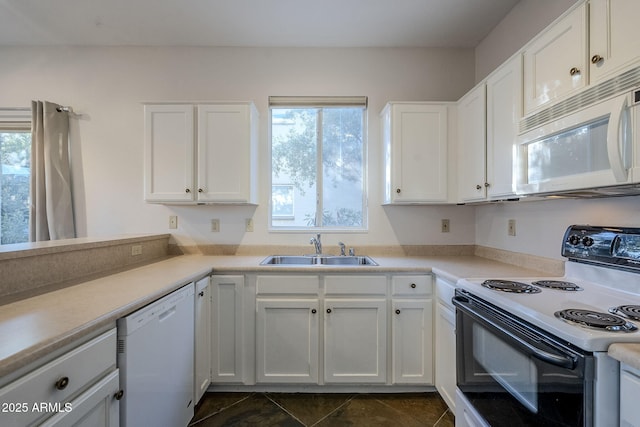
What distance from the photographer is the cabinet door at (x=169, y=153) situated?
2199 millimetres

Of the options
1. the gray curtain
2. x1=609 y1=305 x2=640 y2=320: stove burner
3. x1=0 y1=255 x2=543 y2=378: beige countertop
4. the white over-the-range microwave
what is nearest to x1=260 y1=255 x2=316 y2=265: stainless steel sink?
x1=0 y1=255 x2=543 y2=378: beige countertop

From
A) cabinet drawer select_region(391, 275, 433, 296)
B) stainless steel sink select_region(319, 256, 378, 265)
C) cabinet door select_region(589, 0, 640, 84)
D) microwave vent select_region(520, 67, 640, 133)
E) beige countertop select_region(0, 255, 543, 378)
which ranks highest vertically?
cabinet door select_region(589, 0, 640, 84)

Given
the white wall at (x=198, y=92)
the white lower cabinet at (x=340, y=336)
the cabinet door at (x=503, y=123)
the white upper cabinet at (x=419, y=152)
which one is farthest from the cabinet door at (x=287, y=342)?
the cabinet door at (x=503, y=123)

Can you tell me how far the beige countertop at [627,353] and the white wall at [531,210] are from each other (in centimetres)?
83

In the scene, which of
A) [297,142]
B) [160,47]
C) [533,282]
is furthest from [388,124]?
[160,47]

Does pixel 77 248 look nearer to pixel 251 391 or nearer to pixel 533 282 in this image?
pixel 251 391

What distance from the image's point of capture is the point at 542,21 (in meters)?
1.81

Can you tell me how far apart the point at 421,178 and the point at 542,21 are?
4.03 feet

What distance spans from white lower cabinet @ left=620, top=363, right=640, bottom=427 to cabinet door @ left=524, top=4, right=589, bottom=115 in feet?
3.39

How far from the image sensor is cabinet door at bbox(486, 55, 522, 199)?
60.1 inches

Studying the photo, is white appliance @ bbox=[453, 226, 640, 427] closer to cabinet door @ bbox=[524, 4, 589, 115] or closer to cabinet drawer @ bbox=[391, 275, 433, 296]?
cabinet drawer @ bbox=[391, 275, 433, 296]

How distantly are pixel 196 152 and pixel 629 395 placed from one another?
8.26ft

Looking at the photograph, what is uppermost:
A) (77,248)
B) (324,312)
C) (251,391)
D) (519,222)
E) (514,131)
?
(514,131)

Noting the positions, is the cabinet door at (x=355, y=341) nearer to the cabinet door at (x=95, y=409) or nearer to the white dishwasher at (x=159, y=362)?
the white dishwasher at (x=159, y=362)
